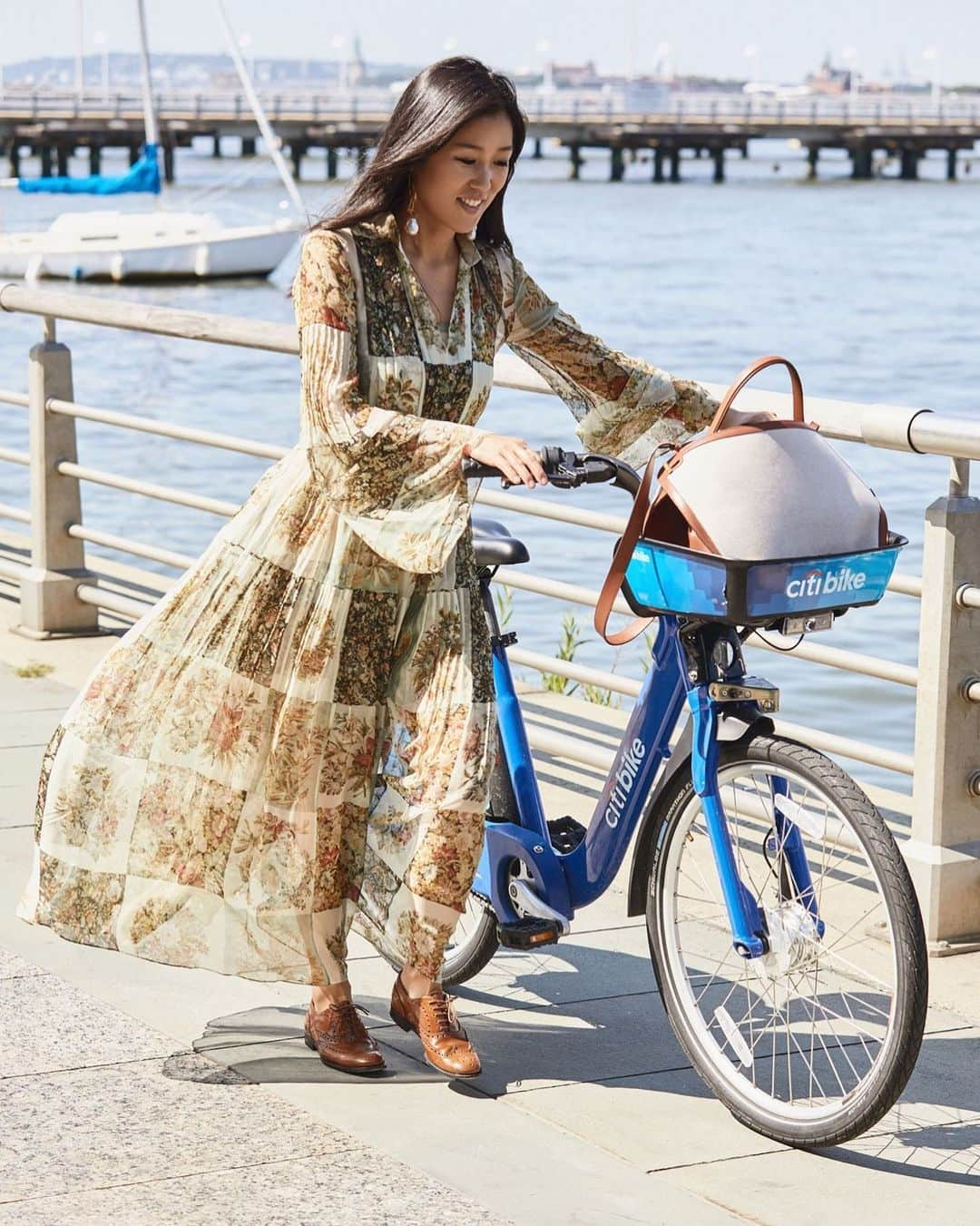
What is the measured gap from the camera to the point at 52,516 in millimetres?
7266

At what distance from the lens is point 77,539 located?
7312 mm

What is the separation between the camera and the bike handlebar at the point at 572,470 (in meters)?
3.11

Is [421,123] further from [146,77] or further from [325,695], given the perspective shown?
[146,77]

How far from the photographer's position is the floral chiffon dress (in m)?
3.46

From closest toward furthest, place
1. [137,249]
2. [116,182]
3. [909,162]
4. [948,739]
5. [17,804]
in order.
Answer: [948,739] → [17,804] → [116,182] → [137,249] → [909,162]

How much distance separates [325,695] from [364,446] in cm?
48

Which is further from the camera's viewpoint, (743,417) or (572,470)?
(743,417)

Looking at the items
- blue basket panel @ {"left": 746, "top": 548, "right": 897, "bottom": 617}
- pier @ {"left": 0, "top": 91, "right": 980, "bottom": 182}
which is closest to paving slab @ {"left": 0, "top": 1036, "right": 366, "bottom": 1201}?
blue basket panel @ {"left": 746, "top": 548, "right": 897, "bottom": 617}

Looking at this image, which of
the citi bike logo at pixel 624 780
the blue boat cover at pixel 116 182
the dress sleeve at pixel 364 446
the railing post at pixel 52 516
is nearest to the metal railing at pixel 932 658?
the citi bike logo at pixel 624 780

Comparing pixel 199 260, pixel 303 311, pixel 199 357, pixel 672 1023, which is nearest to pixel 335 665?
pixel 303 311

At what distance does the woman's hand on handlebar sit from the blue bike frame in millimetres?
406

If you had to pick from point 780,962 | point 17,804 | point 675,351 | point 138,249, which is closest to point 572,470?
point 780,962

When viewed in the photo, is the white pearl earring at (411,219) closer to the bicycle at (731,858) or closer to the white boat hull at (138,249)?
the bicycle at (731,858)

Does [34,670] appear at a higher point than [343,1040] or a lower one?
lower
